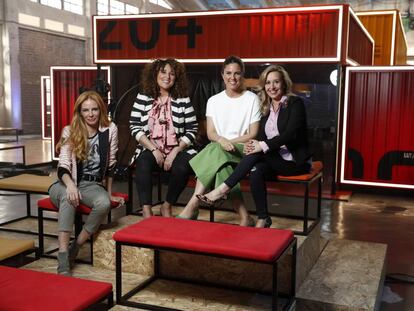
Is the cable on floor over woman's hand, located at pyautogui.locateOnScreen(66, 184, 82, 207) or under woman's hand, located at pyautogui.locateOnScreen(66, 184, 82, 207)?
under

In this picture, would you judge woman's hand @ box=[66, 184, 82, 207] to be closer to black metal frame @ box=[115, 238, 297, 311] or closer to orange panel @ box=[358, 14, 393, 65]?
black metal frame @ box=[115, 238, 297, 311]

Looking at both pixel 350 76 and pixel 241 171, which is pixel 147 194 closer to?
pixel 241 171

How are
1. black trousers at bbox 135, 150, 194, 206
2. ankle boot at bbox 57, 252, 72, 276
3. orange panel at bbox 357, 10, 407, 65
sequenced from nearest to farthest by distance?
ankle boot at bbox 57, 252, 72, 276, black trousers at bbox 135, 150, 194, 206, orange panel at bbox 357, 10, 407, 65

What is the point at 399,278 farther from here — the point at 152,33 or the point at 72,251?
the point at 152,33

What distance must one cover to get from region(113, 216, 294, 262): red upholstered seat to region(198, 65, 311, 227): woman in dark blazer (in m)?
0.52

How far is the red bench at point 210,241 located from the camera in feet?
7.55

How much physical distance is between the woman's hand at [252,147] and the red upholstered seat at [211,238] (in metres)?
0.67

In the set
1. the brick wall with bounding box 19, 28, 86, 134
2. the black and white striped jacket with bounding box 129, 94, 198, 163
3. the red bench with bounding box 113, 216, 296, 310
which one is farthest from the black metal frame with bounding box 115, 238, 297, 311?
the brick wall with bounding box 19, 28, 86, 134

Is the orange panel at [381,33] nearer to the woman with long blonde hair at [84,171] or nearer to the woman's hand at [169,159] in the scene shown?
the woman's hand at [169,159]

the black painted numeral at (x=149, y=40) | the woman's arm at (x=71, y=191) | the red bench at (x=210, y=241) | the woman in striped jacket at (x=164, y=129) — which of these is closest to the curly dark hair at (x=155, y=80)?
the woman in striped jacket at (x=164, y=129)

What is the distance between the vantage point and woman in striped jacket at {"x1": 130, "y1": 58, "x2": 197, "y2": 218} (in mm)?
3436

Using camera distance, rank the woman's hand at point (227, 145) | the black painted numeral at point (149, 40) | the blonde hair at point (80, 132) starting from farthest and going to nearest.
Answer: the black painted numeral at point (149, 40), the woman's hand at point (227, 145), the blonde hair at point (80, 132)

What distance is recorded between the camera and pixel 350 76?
662 cm

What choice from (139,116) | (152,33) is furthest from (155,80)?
(152,33)
